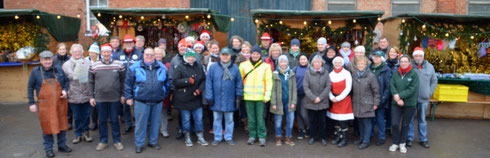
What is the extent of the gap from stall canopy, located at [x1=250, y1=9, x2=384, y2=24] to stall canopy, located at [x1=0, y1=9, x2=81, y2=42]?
222 inches

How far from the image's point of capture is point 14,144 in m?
5.57

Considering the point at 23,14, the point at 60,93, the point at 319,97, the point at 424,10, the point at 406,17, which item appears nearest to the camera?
the point at 60,93

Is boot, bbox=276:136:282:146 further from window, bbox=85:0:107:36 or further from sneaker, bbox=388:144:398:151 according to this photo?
window, bbox=85:0:107:36

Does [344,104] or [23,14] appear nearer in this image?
[344,104]

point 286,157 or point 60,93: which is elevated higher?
point 60,93

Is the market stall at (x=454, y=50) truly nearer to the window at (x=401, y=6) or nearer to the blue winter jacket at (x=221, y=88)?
the window at (x=401, y=6)

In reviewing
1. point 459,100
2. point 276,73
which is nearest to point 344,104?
point 276,73

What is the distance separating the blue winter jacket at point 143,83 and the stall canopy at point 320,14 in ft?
11.8

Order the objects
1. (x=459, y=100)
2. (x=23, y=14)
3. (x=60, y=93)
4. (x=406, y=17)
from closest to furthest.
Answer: (x=60, y=93) → (x=459, y=100) → (x=406, y=17) → (x=23, y=14)

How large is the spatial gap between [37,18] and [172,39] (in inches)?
141

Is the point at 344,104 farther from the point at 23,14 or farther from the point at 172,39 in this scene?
the point at 23,14

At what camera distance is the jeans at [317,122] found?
18.3 feet

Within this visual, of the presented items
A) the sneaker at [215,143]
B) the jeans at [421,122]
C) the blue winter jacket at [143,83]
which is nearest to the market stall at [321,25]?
the jeans at [421,122]

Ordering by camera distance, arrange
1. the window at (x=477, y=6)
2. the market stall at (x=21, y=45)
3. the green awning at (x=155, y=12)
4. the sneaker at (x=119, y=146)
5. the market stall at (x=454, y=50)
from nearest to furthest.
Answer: the sneaker at (x=119, y=146)
the market stall at (x=454, y=50)
the green awning at (x=155, y=12)
the market stall at (x=21, y=45)
the window at (x=477, y=6)
